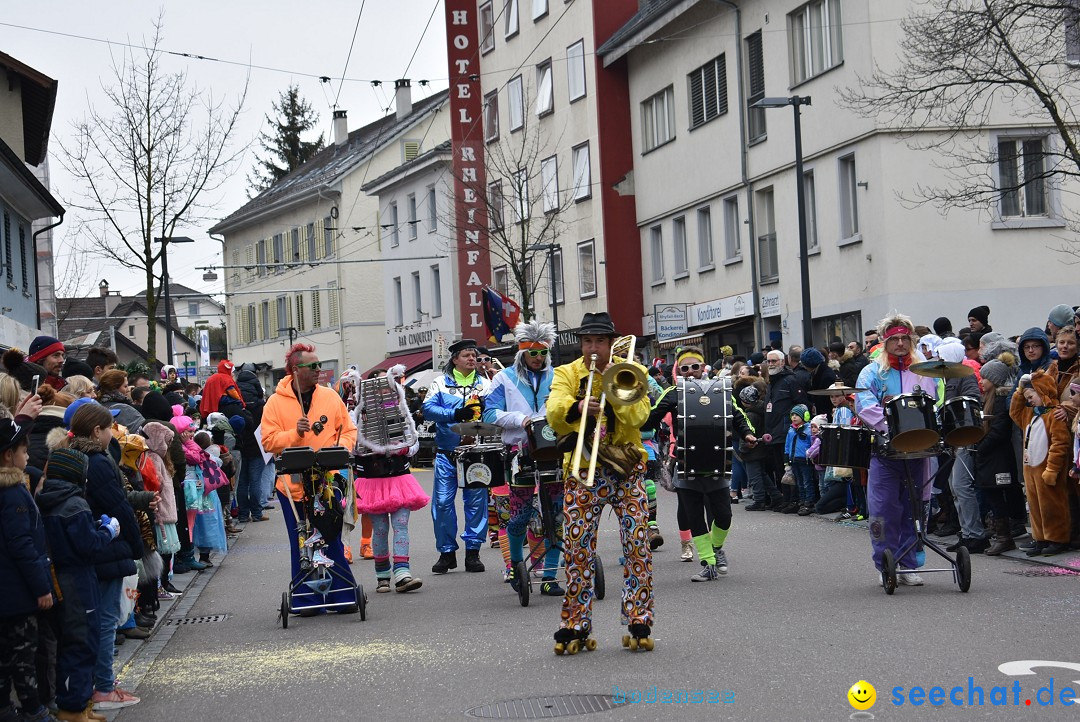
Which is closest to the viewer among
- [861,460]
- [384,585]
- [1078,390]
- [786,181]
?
[861,460]

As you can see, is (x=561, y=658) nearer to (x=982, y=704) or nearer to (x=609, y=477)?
(x=609, y=477)

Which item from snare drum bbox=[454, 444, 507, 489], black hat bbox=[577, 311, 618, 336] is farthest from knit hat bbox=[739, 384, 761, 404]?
black hat bbox=[577, 311, 618, 336]

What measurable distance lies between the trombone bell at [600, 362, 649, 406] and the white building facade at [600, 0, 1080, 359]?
17.3 meters

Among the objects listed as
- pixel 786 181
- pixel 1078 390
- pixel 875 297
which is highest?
pixel 786 181

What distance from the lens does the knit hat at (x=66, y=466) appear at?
7.53 m

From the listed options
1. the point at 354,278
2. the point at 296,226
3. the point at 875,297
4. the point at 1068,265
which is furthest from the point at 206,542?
the point at 296,226

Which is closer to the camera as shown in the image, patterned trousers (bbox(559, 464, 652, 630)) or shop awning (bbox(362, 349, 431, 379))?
patterned trousers (bbox(559, 464, 652, 630))

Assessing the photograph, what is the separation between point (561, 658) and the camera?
8516 millimetres

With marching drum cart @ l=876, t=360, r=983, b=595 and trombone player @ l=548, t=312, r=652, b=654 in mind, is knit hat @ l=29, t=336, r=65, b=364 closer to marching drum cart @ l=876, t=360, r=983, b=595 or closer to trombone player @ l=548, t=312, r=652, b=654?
Answer: trombone player @ l=548, t=312, r=652, b=654

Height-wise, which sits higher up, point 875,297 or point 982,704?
point 875,297

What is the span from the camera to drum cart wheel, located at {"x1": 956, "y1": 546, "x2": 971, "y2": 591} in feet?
34.0

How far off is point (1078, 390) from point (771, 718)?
6158mm

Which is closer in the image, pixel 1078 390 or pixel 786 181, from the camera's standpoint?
pixel 1078 390

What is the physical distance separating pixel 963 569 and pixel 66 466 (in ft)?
20.1
